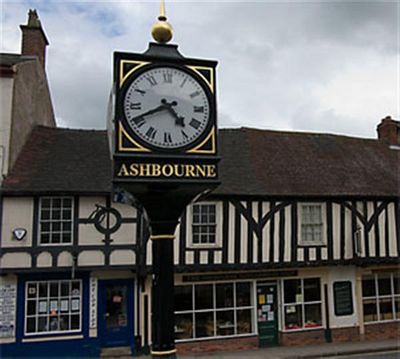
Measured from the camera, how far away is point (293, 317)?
→ 12547 millimetres

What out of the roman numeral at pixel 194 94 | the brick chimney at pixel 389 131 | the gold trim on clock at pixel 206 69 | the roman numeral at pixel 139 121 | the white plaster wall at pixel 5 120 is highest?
the brick chimney at pixel 389 131

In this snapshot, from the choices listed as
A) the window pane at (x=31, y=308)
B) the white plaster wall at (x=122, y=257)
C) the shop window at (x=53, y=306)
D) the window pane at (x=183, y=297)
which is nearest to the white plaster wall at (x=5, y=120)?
the shop window at (x=53, y=306)

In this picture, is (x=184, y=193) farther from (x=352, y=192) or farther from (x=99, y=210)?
(x=352, y=192)

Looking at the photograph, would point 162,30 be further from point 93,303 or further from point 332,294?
point 332,294

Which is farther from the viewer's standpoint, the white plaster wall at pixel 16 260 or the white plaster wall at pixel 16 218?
the white plaster wall at pixel 16 218

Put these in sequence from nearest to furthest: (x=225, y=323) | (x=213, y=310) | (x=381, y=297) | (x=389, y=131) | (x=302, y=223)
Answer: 1. (x=213, y=310)
2. (x=225, y=323)
3. (x=302, y=223)
4. (x=381, y=297)
5. (x=389, y=131)

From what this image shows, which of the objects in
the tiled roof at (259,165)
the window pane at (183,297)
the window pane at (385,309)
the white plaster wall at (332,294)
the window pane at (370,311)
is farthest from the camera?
the window pane at (385,309)

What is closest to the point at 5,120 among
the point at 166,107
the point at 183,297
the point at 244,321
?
the point at 183,297

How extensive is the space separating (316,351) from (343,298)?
201 centimetres

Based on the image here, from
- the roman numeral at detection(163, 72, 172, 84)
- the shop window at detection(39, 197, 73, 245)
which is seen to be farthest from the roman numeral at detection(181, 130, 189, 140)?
the shop window at detection(39, 197, 73, 245)

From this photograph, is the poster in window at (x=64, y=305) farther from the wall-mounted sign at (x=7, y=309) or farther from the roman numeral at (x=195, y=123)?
the roman numeral at (x=195, y=123)

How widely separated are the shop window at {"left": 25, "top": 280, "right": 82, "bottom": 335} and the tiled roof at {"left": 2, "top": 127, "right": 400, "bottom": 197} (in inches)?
91.3

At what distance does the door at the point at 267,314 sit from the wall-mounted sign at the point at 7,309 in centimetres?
621

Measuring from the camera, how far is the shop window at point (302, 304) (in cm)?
1252
